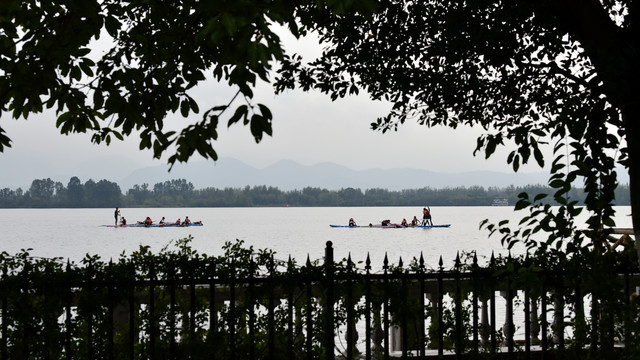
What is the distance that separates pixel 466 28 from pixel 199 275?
4.25 metres

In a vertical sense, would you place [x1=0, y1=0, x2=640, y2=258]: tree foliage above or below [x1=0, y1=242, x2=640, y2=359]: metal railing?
above

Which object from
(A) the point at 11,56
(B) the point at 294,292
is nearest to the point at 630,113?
(B) the point at 294,292

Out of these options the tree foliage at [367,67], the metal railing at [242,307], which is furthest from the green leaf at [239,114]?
the metal railing at [242,307]

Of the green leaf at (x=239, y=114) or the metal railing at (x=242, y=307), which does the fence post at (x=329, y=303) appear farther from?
the green leaf at (x=239, y=114)

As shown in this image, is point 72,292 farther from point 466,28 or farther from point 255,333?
point 466,28

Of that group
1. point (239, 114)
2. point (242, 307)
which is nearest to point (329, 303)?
point (242, 307)

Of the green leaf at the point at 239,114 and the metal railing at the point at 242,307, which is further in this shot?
the metal railing at the point at 242,307

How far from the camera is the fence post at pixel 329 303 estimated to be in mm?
5637

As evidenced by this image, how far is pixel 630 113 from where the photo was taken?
471 centimetres

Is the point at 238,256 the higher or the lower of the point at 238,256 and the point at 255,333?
the higher

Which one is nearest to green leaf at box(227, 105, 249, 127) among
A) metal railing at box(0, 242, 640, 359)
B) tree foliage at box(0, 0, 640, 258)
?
tree foliage at box(0, 0, 640, 258)

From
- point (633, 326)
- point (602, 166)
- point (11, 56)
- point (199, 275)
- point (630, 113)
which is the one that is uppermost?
point (11, 56)

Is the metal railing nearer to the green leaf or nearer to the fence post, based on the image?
the fence post

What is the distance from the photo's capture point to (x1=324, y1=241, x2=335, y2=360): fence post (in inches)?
222
